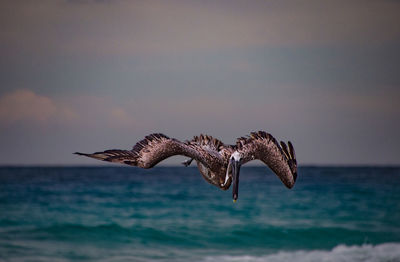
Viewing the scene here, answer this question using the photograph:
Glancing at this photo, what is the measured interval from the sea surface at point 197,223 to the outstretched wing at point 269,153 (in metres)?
13.6

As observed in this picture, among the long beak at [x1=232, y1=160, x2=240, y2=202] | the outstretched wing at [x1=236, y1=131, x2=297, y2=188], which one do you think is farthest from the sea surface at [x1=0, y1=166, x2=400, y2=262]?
the long beak at [x1=232, y1=160, x2=240, y2=202]

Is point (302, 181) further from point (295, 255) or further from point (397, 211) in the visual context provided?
point (295, 255)

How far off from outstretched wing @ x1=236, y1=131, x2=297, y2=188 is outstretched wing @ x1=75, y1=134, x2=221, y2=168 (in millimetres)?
528

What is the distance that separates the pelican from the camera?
8047mm

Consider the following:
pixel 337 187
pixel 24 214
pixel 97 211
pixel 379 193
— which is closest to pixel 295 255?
pixel 97 211

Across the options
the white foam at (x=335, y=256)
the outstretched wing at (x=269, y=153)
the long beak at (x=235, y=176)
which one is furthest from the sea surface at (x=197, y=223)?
the long beak at (x=235, y=176)

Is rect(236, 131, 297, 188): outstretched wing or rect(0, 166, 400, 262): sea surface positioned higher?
rect(236, 131, 297, 188): outstretched wing

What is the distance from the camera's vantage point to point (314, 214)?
104 ft

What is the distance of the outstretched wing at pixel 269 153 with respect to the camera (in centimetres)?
Result: 862

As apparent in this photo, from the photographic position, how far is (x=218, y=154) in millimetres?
8688

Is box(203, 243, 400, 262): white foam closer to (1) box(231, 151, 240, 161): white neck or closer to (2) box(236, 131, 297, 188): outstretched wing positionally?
(2) box(236, 131, 297, 188): outstretched wing

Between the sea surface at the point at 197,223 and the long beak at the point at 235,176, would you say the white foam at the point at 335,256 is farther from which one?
the long beak at the point at 235,176

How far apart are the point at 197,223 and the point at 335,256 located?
7.20 metres

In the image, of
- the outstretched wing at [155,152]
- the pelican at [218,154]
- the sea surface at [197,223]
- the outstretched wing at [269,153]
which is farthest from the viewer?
the sea surface at [197,223]
